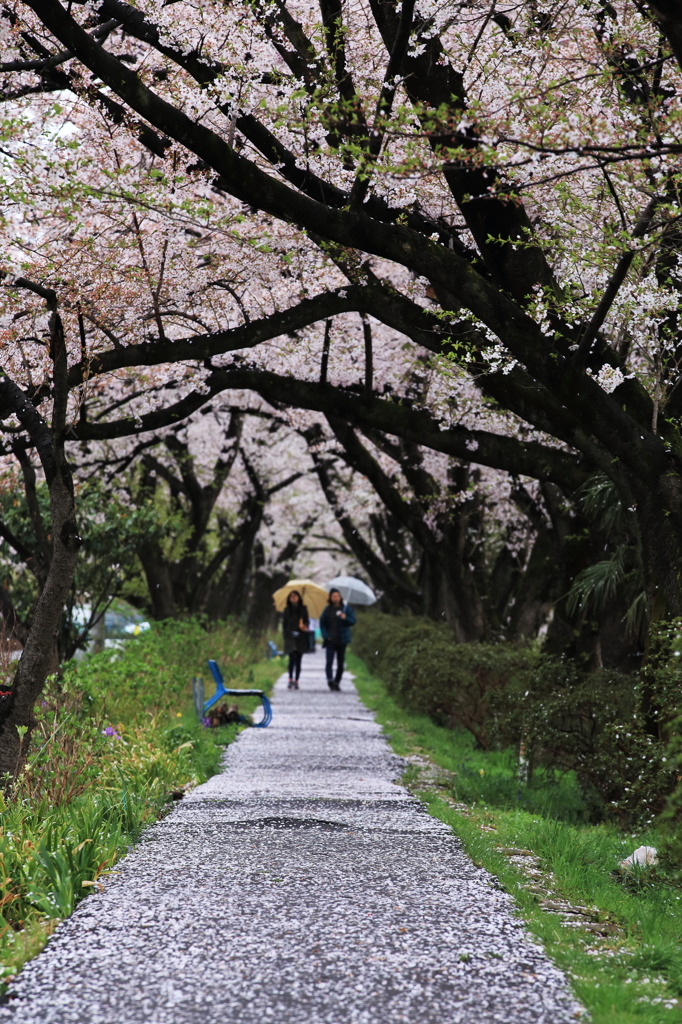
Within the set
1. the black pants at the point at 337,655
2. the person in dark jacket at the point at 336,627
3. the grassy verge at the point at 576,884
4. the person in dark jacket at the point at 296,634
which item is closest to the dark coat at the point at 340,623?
the person in dark jacket at the point at 336,627

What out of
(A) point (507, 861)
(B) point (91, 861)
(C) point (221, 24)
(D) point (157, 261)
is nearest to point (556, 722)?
(A) point (507, 861)

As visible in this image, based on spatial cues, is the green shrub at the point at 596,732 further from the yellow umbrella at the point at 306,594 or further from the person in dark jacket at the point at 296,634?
the yellow umbrella at the point at 306,594

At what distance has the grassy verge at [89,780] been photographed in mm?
4598

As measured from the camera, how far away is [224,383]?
945 cm

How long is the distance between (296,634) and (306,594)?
29.3ft

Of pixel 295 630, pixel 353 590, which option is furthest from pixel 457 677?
pixel 353 590

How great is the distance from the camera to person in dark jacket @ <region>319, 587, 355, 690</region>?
A: 1992 centimetres

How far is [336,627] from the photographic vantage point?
786 inches

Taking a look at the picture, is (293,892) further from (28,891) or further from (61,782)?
(61,782)

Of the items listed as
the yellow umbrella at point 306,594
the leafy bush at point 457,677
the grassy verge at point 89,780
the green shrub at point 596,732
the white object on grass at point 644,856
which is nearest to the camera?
the grassy verge at point 89,780

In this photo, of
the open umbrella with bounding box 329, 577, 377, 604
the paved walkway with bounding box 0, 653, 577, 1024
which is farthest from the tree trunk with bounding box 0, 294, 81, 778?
the open umbrella with bounding box 329, 577, 377, 604

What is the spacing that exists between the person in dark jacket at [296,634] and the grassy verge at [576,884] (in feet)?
33.2

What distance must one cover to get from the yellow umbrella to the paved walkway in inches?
783

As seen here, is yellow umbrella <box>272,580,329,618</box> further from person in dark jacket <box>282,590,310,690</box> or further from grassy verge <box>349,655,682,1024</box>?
grassy verge <box>349,655,682,1024</box>
